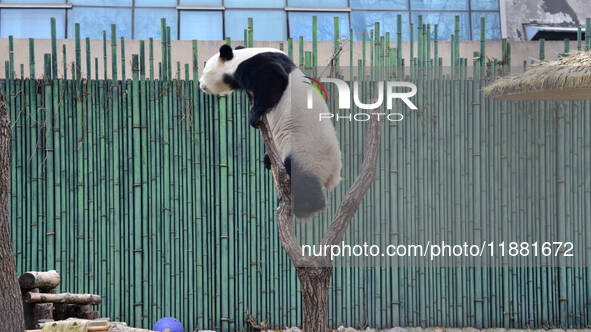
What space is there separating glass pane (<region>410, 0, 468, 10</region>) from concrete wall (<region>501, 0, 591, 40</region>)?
1.36ft

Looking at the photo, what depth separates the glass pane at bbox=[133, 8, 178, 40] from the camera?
7.29 meters

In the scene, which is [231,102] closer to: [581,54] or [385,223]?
[385,223]

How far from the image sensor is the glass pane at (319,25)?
7.40 m

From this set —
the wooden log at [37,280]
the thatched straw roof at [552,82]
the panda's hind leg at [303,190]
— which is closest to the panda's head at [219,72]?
the panda's hind leg at [303,190]

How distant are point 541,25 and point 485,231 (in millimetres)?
3297

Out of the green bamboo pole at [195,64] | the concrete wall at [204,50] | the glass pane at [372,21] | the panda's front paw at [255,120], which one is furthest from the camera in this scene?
the glass pane at [372,21]

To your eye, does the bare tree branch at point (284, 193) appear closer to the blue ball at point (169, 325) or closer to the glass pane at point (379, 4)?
the blue ball at point (169, 325)

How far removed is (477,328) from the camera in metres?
5.22

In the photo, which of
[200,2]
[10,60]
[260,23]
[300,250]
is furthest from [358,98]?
[200,2]

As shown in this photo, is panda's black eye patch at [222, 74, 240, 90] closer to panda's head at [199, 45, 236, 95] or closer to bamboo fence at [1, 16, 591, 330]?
panda's head at [199, 45, 236, 95]

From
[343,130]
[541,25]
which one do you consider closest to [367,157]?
[343,130]

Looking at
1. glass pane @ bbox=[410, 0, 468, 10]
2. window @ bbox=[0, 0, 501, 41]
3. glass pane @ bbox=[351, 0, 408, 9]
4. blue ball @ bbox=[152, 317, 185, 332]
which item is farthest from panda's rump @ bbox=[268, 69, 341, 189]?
glass pane @ bbox=[410, 0, 468, 10]

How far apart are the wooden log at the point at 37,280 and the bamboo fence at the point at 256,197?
0.72 meters

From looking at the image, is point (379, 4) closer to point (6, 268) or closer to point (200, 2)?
point (200, 2)
